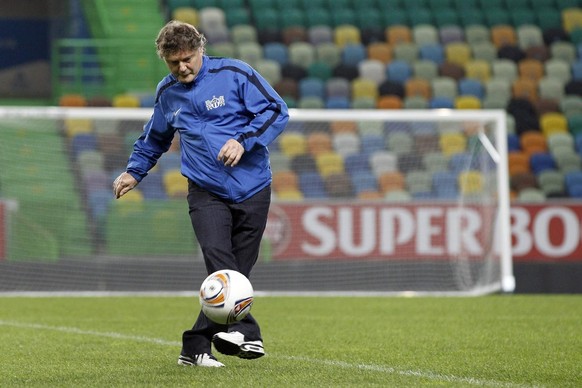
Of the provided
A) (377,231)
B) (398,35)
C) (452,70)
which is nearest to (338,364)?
(377,231)

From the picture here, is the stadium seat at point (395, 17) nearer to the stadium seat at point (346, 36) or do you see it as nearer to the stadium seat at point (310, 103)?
the stadium seat at point (346, 36)

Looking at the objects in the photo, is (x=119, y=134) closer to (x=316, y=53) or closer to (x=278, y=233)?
(x=278, y=233)

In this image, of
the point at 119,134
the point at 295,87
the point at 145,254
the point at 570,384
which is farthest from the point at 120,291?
the point at 570,384

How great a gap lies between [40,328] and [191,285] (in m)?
5.10

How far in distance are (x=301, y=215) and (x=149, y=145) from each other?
7776mm

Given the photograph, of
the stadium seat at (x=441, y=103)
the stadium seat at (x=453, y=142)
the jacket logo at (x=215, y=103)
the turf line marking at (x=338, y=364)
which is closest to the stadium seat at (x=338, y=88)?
the stadium seat at (x=441, y=103)

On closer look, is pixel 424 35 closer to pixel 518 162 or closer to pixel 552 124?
pixel 552 124

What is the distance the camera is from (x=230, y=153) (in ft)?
19.2

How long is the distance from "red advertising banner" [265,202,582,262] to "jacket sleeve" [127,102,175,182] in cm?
763

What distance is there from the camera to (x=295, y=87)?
62.7ft

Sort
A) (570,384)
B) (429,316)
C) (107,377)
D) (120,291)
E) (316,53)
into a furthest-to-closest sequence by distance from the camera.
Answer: (316,53), (120,291), (429,316), (107,377), (570,384)

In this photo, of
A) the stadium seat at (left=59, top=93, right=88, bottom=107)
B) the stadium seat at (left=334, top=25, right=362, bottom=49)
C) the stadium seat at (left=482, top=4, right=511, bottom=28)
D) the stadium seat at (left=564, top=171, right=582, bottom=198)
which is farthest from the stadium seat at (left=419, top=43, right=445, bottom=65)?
the stadium seat at (left=59, top=93, right=88, bottom=107)

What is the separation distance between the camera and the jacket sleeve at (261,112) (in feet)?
19.9

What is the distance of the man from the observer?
609 centimetres
